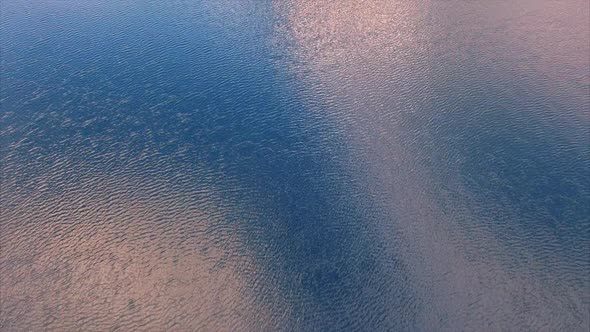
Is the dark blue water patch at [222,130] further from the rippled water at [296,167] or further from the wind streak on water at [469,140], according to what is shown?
the wind streak on water at [469,140]

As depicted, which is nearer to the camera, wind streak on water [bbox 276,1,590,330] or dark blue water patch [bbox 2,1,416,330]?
wind streak on water [bbox 276,1,590,330]

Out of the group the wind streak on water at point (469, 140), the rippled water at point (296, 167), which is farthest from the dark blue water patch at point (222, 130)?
the wind streak on water at point (469, 140)

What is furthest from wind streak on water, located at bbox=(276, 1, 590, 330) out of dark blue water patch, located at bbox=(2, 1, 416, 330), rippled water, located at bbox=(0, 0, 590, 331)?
dark blue water patch, located at bbox=(2, 1, 416, 330)

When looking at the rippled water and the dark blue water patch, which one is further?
the dark blue water patch

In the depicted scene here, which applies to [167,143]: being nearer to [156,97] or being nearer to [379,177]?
[156,97]

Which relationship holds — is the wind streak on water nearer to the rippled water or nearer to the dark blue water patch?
the rippled water

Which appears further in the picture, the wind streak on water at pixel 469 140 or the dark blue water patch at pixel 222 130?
the dark blue water patch at pixel 222 130

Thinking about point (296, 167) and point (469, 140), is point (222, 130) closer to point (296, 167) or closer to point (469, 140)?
point (296, 167)

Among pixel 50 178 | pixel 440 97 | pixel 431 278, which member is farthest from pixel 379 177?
pixel 50 178
